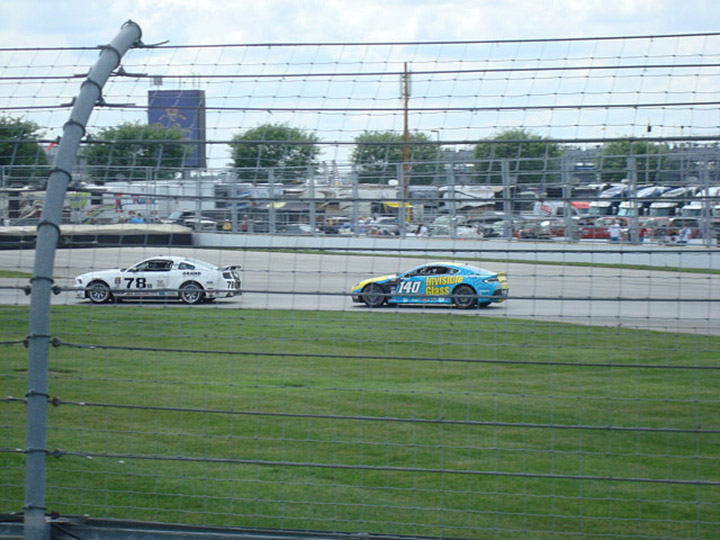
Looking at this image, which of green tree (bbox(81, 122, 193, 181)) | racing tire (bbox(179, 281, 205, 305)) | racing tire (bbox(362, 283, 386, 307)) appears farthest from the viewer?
racing tire (bbox(179, 281, 205, 305))

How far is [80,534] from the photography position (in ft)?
11.9

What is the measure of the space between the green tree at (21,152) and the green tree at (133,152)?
255 millimetres

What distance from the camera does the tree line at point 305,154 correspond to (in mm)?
3578

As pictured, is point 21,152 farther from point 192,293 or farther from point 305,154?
point 305,154

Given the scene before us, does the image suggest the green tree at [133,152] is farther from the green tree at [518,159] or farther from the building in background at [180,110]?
the green tree at [518,159]

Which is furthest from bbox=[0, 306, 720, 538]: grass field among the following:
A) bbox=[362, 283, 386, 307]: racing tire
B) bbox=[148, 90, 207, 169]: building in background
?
bbox=[148, 90, 207, 169]: building in background

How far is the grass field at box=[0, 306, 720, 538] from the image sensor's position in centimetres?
396

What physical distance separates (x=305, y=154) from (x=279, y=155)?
0.13 m

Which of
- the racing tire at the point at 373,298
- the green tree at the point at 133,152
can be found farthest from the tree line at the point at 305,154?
the racing tire at the point at 373,298

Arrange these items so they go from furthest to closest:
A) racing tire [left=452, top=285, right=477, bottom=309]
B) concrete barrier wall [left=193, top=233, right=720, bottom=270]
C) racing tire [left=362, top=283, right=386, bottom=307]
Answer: concrete barrier wall [left=193, top=233, right=720, bottom=270] → racing tire [left=362, top=283, right=386, bottom=307] → racing tire [left=452, top=285, right=477, bottom=309]

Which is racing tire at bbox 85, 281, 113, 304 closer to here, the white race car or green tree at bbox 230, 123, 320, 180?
the white race car

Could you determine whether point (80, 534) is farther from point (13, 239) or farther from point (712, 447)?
point (712, 447)

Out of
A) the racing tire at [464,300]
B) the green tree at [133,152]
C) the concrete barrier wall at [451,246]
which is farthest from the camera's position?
the green tree at [133,152]

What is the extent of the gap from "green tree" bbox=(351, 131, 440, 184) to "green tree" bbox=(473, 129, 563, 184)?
22 cm
